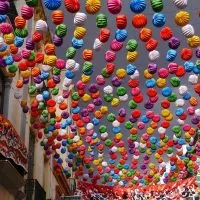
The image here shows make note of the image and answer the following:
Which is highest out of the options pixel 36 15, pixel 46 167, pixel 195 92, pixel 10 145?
pixel 36 15

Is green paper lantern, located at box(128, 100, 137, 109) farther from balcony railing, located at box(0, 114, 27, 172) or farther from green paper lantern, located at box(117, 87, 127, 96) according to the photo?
A: balcony railing, located at box(0, 114, 27, 172)

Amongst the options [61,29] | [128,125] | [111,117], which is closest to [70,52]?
[61,29]

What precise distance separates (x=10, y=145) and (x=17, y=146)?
0.80 m

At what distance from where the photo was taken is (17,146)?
49.6ft

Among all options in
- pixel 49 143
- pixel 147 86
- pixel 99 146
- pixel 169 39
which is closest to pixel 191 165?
pixel 99 146

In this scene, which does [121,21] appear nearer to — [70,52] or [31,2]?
[70,52]

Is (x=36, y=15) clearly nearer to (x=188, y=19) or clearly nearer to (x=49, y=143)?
(x=49, y=143)

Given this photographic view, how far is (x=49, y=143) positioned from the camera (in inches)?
699

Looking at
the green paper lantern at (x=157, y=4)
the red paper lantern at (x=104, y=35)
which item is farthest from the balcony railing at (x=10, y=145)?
the green paper lantern at (x=157, y=4)

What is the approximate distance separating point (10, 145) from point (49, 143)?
351 centimetres

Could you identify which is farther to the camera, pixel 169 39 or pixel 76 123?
pixel 76 123

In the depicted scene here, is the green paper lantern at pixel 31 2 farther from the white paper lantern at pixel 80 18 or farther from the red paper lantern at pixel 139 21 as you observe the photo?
the red paper lantern at pixel 139 21

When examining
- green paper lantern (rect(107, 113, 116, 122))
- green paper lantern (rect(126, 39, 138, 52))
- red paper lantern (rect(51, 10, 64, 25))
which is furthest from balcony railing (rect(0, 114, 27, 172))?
green paper lantern (rect(126, 39, 138, 52))

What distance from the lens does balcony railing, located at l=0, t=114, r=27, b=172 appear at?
45.0 ft
